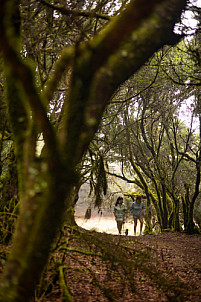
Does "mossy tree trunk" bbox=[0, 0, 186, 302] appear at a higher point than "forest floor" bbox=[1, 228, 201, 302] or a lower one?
higher

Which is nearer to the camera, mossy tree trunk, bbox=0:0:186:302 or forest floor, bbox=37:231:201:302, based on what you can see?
mossy tree trunk, bbox=0:0:186:302

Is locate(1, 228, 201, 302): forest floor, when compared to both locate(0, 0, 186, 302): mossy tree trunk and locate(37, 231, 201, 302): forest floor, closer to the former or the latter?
locate(37, 231, 201, 302): forest floor

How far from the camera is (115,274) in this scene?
13.7 feet

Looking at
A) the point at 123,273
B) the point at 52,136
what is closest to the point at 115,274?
the point at 123,273

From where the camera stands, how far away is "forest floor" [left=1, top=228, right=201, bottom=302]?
2025mm

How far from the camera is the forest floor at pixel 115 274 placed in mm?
2025

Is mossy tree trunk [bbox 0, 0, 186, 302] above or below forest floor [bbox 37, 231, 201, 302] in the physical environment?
above

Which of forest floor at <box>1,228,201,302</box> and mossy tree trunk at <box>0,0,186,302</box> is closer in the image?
mossy tree trunk at <box>0,0,186,302</box>

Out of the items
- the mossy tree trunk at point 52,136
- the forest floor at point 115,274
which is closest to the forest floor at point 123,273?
the forest floor at point 115,274

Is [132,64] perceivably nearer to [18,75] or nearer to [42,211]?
[18,75]

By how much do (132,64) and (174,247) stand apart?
19.2 ft

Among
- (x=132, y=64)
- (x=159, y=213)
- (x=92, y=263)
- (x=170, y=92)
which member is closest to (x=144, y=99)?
(x=170, y=92)

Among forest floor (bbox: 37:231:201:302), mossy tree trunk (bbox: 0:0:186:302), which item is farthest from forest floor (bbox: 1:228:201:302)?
mossy tree trunk (bbox: 0:0:186:302)

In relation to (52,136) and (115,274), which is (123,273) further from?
(115,274)
